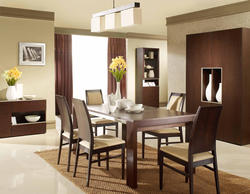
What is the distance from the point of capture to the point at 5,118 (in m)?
5.02

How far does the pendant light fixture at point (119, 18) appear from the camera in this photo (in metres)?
2.86

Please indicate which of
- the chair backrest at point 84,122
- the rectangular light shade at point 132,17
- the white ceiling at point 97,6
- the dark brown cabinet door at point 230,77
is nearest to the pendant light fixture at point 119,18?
the rectangular light shade at point 132,17

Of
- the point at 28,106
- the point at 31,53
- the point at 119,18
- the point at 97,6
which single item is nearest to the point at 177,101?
the point at 119,18

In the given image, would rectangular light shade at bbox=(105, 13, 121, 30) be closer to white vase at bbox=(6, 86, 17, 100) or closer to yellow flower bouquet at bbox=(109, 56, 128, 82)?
yellow flower bouquet at bbox=(109, 56, 128, 82)

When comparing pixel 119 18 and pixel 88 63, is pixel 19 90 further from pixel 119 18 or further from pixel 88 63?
pixel 88 63

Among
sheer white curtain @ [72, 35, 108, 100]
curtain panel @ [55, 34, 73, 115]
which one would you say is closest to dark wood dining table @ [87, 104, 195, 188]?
curtain panel @ [55, 34, 73, 115]

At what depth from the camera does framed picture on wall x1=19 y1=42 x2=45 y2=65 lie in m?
5.46

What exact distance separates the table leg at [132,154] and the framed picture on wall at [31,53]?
354 cm

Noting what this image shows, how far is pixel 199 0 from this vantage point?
4.88 m

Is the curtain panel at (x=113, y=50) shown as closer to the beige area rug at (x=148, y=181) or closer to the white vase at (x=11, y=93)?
the white vase at (x=11, y=93)

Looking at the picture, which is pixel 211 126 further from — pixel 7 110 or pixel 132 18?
pixel 7 110

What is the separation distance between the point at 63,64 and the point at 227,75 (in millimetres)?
5028

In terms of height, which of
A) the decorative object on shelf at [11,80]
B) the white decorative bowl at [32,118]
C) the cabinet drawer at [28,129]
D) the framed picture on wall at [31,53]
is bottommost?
the cabinet drawer at [28,129]

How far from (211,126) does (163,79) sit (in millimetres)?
7295
